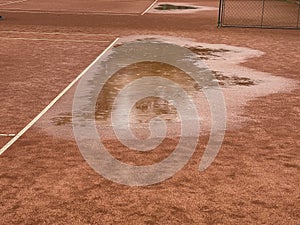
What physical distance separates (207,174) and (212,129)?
2229 millimetres

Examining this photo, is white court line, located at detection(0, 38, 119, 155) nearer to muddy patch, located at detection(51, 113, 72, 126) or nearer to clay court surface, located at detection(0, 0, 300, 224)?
clay court surface, located at detection(0, 0, 300, 224)

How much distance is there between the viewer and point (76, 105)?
1100 cm

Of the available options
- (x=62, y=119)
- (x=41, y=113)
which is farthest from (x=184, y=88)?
(x=41, y=113)

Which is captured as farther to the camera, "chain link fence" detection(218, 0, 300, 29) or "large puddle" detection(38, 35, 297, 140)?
"chain link fence" detection(218, 0, 300, 29)

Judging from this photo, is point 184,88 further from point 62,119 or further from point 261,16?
point 261,16

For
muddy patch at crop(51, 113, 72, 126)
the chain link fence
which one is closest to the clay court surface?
muddy patch at crop(51, 113, 72, 126)

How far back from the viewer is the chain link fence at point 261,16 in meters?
26.0

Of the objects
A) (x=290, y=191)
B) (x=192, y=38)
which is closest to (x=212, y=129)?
(x=290, y=191)

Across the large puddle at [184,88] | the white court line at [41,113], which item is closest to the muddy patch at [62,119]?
the large puddle at [184,88]

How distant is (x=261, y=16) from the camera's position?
30.2m

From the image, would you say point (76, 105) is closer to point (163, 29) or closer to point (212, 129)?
point (212, 129)

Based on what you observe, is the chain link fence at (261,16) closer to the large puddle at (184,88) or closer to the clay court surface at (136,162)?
the large puddle at (184,88)

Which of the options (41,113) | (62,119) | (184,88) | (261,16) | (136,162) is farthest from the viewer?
(261,16)

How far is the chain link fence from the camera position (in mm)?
25980
